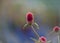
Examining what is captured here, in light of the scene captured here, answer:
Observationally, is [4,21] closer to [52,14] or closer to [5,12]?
[5,12]

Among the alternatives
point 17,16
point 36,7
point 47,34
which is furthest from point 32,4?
point 47,34

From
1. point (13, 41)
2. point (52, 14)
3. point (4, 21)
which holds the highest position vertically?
point (52, 14)

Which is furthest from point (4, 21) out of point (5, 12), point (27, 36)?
point (27, 36)

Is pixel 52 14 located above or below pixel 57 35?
above

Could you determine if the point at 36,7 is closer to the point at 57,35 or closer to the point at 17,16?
the point at 17,16

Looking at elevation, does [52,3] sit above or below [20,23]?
above
